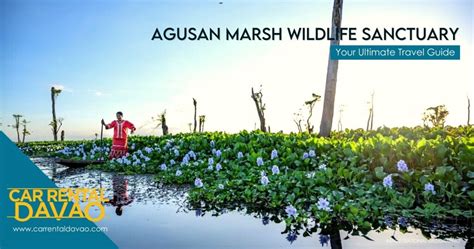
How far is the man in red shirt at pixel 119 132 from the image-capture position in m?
10.8

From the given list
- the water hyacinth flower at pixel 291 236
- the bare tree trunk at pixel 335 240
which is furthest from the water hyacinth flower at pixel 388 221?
the water hyacinth flower at pixel 291 236

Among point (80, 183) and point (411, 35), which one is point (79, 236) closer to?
point (80, 183)

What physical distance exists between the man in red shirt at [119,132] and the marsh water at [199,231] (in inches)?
194

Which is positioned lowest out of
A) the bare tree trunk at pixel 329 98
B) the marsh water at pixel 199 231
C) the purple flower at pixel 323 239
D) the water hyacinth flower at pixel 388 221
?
→ the marsh water at pixel 199 231

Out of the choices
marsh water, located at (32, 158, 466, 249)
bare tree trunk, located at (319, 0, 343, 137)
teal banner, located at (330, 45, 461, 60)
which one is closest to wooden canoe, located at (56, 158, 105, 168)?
marsh water, located at (32, 158, 466, 249)

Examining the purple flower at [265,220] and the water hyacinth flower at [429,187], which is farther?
the water hyacinth flower at [429,187]

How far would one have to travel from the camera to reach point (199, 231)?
4.20 metres

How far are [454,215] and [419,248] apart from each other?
124cm

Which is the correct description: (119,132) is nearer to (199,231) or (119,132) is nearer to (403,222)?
(199,231)

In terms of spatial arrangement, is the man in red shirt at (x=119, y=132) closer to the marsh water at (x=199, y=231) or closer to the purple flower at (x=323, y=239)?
the marsh water at (x=199, y=231)

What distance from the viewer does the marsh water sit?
3.74 meters

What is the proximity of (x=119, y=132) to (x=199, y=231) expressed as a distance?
286 inches

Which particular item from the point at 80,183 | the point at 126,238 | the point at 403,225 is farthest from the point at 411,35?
the point at 80,183

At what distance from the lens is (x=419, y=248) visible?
3.58 metres
